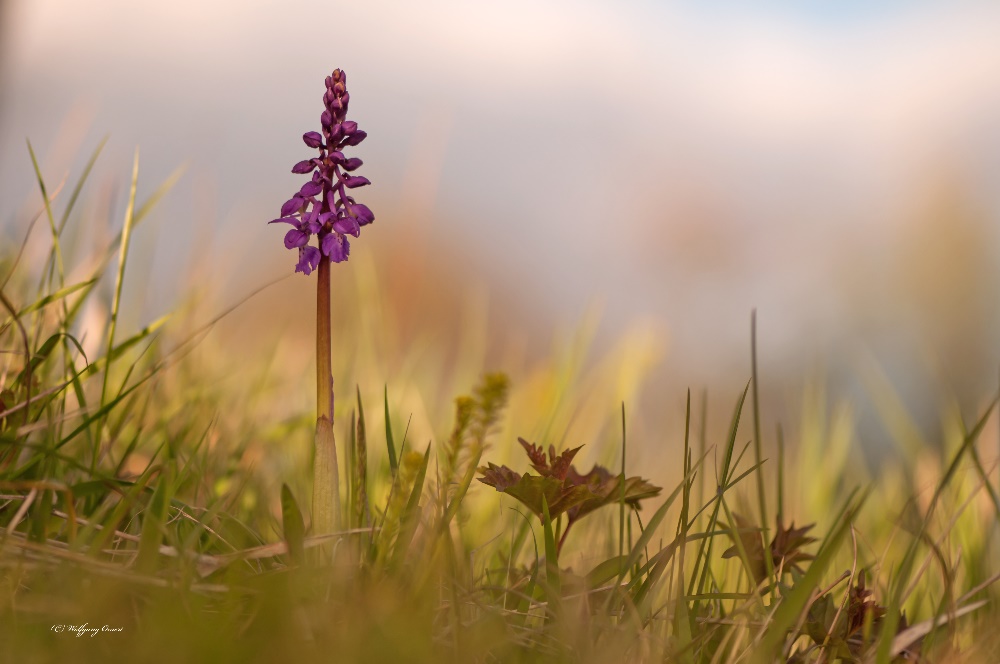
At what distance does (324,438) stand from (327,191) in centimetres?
54

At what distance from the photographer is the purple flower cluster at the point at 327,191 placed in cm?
188

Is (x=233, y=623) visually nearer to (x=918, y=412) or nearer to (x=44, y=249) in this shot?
(x=44, y=249)

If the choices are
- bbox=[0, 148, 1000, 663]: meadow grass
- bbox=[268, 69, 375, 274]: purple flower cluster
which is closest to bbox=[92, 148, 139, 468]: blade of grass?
bbox=[0, 148, 1000, 663]: meadow grass

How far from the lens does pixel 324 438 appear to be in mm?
1811

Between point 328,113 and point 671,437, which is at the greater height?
point 328,113

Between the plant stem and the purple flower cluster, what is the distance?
0.06m

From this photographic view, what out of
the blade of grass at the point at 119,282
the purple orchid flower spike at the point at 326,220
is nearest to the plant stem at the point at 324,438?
the purple orchid flower spike at the point at 326,220

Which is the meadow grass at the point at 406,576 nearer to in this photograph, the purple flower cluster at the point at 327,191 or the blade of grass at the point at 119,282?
the blade of grass at the point at 119,282

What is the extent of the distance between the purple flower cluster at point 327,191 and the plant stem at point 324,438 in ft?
0.21

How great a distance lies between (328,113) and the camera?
190cm

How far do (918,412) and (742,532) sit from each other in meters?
20.7

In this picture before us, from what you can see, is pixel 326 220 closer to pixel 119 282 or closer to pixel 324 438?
pixel 324 438

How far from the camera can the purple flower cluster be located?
74.2 inches

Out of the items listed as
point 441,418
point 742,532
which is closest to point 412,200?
point 441,418
